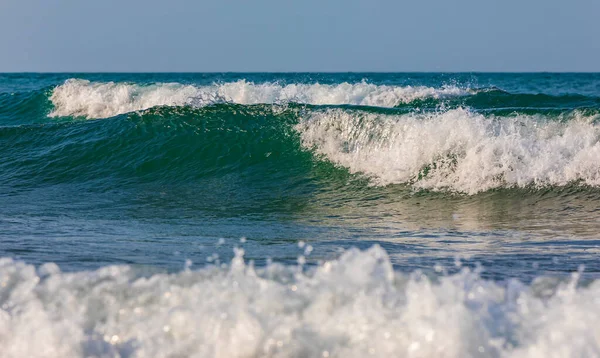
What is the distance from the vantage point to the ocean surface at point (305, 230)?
4.07m

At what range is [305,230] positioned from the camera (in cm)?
800

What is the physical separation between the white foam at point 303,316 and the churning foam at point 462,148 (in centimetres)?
623

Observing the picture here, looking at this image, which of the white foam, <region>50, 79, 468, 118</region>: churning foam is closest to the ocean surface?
the white foam

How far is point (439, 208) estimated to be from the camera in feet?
32.3

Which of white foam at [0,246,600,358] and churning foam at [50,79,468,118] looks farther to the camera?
churning foam at [50,79,468,118]

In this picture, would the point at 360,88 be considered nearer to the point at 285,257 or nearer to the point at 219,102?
the point at 219,102

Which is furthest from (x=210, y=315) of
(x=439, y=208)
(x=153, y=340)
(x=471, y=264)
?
(x=439, y=208)

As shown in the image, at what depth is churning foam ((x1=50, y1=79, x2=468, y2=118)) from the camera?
1994 cm

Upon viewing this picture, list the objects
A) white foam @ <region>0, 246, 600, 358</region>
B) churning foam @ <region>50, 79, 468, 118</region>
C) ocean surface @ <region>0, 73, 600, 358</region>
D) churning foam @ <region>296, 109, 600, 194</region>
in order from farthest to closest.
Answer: churning foam @ <region>50, 79, 468, 118</region> → churning foam @ <region>296, 109, 600, 194</region> → ocean surface @ <region>0, 73, 600, 358</region> → white foam @ <region>0, 246, 600, 358</region>

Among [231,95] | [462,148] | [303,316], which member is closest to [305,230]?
[303,316]

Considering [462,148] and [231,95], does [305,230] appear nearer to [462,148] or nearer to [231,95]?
[462,148]

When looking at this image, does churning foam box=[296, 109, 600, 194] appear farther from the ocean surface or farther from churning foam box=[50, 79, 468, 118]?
churning foam box=[50, 79, 468, 118]

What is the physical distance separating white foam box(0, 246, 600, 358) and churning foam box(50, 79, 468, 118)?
13920 mm

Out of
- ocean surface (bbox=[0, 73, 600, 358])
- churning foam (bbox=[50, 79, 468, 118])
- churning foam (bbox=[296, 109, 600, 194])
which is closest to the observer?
ocean surface (bbox=[0, 73, 600, 358])
